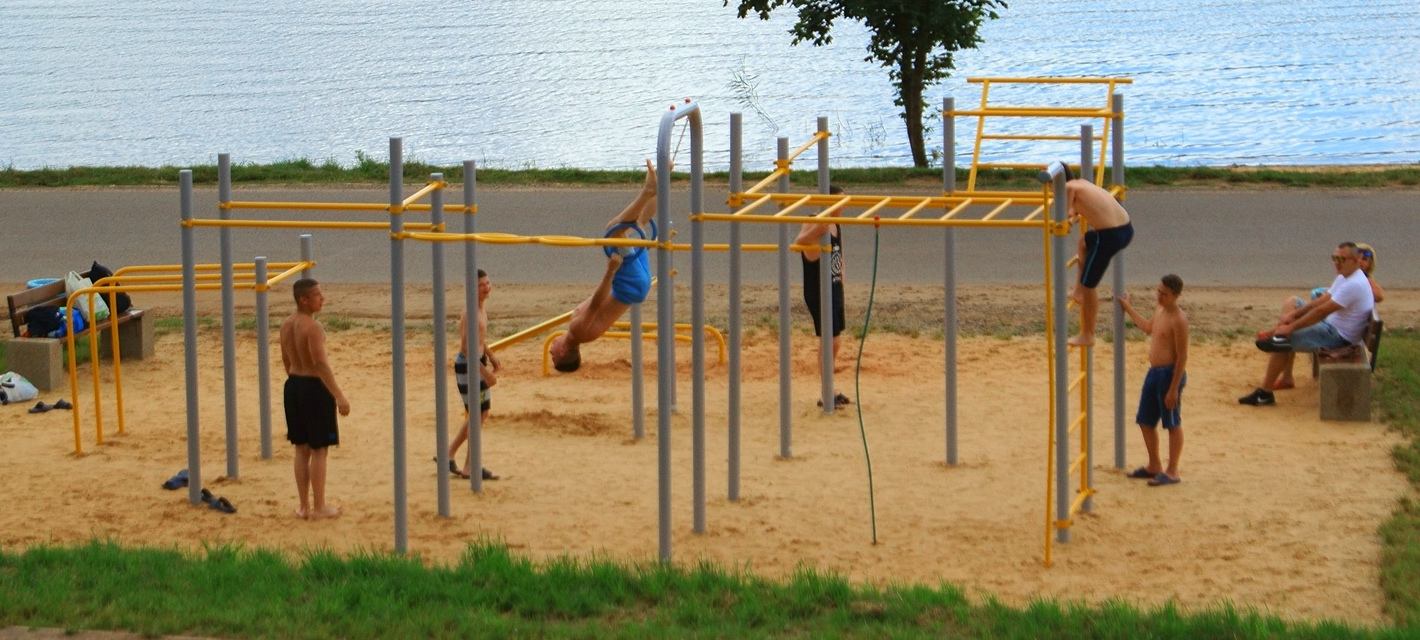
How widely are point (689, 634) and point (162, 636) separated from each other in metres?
2.17

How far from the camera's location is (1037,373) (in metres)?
11.9

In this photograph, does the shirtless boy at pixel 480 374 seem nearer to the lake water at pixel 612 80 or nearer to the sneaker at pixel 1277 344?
the sneaker at pixel 1277 344

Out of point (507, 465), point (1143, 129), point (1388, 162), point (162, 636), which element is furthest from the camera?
point (1143, 129)

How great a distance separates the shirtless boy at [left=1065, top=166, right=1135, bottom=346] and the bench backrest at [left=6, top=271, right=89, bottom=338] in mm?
8123

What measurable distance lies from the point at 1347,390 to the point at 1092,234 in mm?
2943

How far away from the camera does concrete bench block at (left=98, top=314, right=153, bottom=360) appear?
1248cm

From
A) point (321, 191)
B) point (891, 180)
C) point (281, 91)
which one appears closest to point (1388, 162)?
point (891, 180)

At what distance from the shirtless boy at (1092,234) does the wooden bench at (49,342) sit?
6810 millimetres

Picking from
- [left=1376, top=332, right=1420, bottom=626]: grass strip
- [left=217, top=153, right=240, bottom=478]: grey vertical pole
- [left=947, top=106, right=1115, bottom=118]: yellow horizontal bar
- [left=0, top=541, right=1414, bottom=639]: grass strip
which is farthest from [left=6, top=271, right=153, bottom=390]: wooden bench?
[left=1376, top=332, right=1420, bottom=626]: grass strip

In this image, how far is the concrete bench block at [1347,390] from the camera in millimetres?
10141

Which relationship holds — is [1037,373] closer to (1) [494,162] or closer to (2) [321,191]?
(2) [321,191]

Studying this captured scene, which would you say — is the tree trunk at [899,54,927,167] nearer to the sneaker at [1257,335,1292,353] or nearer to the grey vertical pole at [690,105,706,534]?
the sneaker at [1257,335,1292,353]

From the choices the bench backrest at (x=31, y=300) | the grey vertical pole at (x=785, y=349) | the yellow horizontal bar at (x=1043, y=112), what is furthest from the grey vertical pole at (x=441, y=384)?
the bench backrest at (x=31, y=300)

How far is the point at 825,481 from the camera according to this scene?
9289 mm
